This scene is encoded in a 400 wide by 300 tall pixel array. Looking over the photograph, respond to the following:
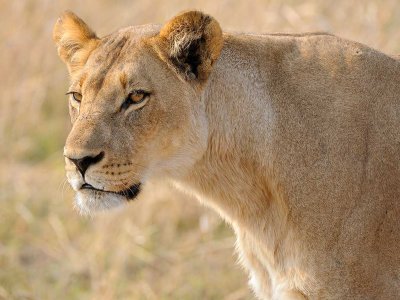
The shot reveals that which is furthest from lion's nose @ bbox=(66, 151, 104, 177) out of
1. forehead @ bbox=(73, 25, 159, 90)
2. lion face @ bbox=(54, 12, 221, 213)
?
forehead @ bbox=(73, 25, 159, 90)

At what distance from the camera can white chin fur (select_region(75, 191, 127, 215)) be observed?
3.29 m

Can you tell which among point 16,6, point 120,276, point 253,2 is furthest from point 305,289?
point 16,6

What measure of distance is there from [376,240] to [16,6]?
4323mm

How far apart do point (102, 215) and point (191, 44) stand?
256 cm

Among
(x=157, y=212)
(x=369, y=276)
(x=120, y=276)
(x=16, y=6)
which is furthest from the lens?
(x=16, y=6)

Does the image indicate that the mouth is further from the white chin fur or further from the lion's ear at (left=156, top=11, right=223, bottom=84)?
the lion's ear at (left=156, top=11, right=223, bottom=84)

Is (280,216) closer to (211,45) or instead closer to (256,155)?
(256,155)

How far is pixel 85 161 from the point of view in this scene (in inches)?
125

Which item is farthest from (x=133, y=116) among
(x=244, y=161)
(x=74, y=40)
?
(x=74, y=40)

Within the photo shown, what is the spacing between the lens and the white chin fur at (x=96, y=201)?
3.29m

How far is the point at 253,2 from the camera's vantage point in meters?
6.21

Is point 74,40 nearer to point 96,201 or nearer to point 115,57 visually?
point 115,57

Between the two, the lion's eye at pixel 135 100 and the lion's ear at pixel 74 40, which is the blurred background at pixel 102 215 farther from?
the lion's eye at pixel 135 100

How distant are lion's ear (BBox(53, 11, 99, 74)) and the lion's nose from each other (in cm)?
50
